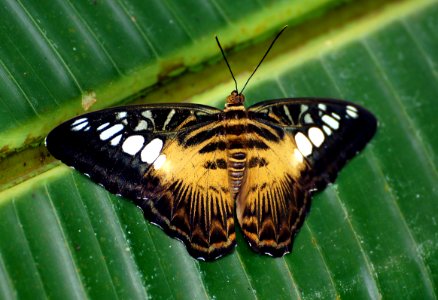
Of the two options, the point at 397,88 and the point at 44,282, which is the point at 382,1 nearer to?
the point at 397,88

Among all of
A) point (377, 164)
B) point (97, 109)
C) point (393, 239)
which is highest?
point (97, 109)

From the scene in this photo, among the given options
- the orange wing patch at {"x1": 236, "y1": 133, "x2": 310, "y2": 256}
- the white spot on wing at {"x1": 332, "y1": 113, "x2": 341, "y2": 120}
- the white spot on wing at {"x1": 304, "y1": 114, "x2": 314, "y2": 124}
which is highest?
the white spot on wing at {"x1": 304, "y1": 114, "x2": 314, "y2": 124}

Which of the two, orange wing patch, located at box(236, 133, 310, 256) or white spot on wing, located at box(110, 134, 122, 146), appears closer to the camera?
white spot on wing, located at box(110, 134, 122, 146)

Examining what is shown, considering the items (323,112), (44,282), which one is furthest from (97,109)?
(323,112)

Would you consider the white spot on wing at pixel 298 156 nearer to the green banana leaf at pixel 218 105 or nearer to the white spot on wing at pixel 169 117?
the green banana leaf at pixel 218 105

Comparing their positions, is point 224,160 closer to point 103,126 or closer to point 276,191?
point 276,191

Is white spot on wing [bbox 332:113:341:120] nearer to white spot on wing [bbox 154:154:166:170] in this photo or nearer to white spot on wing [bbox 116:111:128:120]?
white spot on wing [bbox 154:154:166:170]

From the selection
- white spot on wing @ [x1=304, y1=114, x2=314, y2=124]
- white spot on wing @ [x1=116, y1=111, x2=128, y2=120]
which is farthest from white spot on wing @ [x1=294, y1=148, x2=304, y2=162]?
white spot on wing @ [x1=116, y1=111, x2=128, y2=120]
